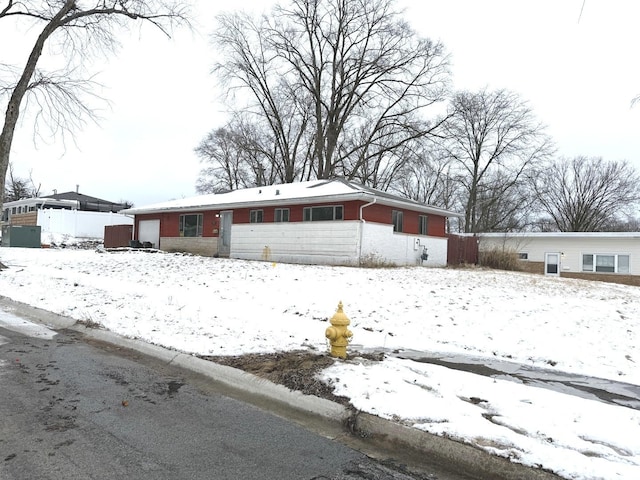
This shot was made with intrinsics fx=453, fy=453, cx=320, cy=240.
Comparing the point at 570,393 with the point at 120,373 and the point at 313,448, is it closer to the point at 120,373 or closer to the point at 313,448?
the point at 313,448

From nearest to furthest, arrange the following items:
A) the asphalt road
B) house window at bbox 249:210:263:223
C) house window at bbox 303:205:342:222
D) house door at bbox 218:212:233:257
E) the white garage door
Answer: the asphalt road < house window at bbox 303:205:342:222 < house window at bbox 249:210:263:223 < house door at bbox 218:212:233:257 < the white garage door

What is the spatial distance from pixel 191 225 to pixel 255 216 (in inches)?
222

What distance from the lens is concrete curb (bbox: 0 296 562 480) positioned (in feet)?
11.2

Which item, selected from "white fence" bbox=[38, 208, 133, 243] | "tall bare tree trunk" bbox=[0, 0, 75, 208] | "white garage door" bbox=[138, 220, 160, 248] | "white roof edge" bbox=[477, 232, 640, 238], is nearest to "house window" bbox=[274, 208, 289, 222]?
"white garage door" bbox=[138, 220, 160, 248]

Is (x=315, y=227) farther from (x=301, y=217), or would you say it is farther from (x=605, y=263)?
(x=605, y=263)

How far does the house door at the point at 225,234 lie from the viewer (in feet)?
82.9

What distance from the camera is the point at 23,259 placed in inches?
803

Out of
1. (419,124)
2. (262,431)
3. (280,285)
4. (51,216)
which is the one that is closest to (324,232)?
(280,285)

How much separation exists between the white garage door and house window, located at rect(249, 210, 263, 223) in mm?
8832

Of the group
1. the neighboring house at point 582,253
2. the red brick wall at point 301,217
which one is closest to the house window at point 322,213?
the red brick wall at point 301,217

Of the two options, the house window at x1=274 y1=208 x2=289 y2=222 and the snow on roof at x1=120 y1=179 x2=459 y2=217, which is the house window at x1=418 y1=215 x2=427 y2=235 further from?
the house window at x1=274 y1=208 x2=289 y2=222

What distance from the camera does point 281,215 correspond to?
2277 centimetres

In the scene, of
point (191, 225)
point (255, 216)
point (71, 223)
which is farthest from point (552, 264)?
point (71, 223)

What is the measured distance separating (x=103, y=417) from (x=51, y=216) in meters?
39.2
